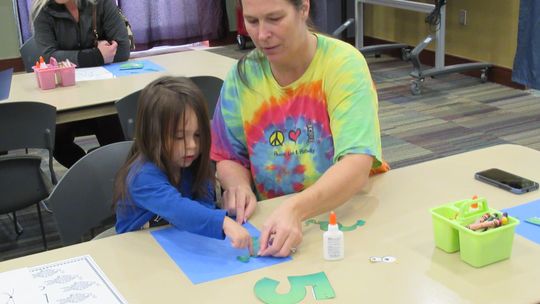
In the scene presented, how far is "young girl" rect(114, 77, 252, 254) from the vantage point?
1583mm

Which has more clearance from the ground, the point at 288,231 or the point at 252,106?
the point at 252,106

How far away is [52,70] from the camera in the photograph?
9.86ft

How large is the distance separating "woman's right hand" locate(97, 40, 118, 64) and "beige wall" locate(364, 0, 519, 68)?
10.4 ft

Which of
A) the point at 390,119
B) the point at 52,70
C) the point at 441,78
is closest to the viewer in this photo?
the point at 52,70

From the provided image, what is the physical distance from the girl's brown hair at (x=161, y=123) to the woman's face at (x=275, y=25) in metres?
0.21

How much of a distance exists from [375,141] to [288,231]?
0.37 m

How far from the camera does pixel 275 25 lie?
5.38 ft

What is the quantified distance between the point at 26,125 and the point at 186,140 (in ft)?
4.26

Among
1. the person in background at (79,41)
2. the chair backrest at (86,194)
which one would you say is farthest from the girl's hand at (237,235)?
the person in background at (79,41)

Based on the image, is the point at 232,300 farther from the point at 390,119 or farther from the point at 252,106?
the point at 390,119

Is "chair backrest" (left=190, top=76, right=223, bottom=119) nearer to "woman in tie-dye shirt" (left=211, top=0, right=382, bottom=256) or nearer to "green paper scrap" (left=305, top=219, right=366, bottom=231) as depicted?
→ "woman in tie-dye shirt" (left=211, top=0, right=382, bottom=256)

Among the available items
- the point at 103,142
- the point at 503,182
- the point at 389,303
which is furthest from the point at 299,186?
the point at 103,142

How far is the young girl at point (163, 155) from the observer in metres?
1.58

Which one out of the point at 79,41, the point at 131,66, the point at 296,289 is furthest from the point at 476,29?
the point at 296,289
